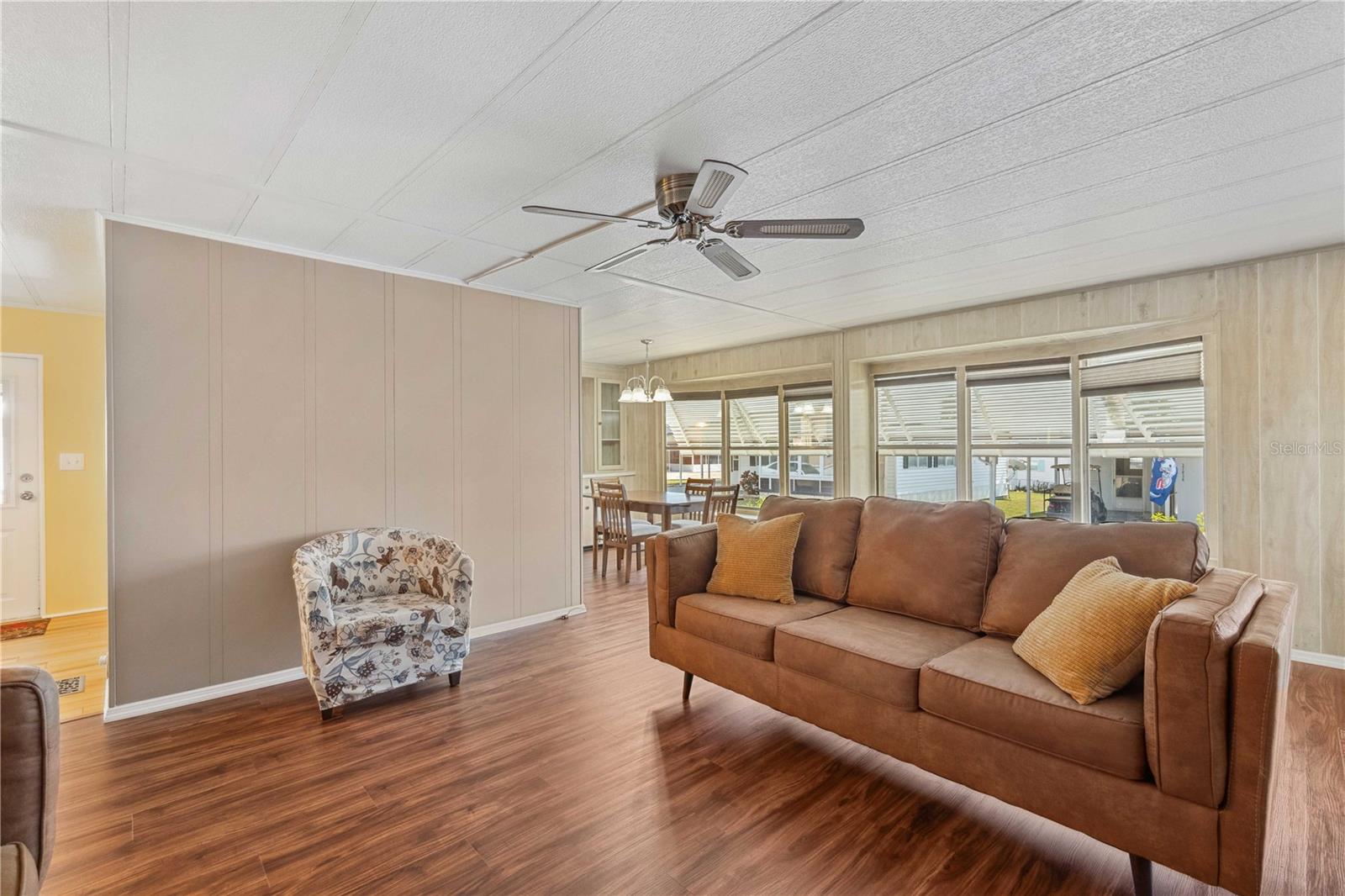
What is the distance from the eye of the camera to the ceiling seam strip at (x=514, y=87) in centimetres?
161

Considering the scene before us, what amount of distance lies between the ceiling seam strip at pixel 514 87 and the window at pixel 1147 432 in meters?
4.37

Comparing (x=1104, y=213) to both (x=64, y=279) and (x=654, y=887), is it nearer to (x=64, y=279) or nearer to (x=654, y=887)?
(x=654, y=887)

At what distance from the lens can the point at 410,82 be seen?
6.18 feet

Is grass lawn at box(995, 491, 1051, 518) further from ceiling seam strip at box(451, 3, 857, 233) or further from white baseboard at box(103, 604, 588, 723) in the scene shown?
white baseboard at box(103, 604, 588, 723)

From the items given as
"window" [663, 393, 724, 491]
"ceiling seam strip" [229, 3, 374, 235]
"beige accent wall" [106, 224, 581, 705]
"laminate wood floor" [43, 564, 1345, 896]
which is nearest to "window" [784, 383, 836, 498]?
"window" [663, 393, 724, 491]

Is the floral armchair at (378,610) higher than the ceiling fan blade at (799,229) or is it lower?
lower

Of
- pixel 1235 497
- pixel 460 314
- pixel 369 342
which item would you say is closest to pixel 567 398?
pixel 460 314

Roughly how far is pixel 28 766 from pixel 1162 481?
5.63 m

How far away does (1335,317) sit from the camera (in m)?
3.40

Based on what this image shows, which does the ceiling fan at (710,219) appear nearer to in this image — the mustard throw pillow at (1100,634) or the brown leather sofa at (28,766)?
the mustard throw pillow at (1100,634)

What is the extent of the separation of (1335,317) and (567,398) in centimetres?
475

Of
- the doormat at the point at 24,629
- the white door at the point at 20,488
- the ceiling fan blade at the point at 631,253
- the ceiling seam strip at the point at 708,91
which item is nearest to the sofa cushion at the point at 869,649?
the ceiling fan blade at the point at 631,253

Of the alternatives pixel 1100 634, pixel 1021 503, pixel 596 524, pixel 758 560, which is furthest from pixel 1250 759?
pixel 596 524

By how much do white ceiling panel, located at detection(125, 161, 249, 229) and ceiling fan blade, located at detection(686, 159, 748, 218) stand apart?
2009 mm
